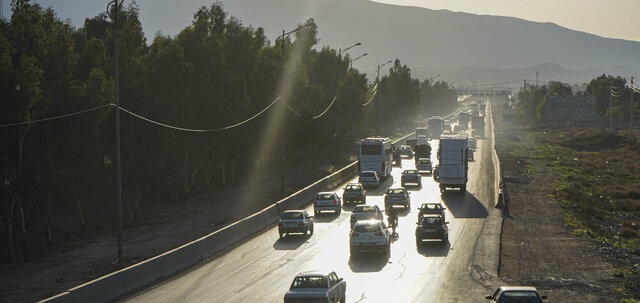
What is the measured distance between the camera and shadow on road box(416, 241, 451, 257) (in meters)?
39.2

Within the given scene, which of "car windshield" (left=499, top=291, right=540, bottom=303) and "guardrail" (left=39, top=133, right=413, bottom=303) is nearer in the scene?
"car windshield" (left=499, top=291, right=540, bottom=303)

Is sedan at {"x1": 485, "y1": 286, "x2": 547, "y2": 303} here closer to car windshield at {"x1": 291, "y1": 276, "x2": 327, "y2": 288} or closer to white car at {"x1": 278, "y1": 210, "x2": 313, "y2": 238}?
car windshield at {"x1": 291, "y1": 276, "x2": 327, "y2": 288}

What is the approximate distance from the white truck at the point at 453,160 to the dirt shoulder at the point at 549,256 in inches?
160

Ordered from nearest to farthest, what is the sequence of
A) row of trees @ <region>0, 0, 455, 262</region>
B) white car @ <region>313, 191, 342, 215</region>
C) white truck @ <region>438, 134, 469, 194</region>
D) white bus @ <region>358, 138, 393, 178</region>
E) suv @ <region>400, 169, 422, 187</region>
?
row of trees @ <region>0, 0, 455, 262</region>
white car @ <region>313, 191, 342, 215</region>
white truck @ <region>438, 134, 469, 194</region>
suv @ <region>400, 169, 422, 187</region>
white bus @ <region>358, 138, 393, 178</region>

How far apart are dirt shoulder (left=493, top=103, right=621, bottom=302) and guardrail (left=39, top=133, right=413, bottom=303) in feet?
42.4

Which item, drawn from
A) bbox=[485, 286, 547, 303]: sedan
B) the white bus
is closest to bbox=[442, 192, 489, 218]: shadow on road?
the white bus

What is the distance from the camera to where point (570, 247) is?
4184cm

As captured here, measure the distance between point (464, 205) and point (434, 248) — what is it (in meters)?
18.8

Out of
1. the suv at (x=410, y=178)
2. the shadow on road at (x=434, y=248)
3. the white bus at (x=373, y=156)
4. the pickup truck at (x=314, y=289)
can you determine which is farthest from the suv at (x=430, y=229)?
the white bus at (x=373, y=156)

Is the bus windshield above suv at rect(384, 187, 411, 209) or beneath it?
above

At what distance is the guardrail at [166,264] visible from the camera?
27781 millimetres

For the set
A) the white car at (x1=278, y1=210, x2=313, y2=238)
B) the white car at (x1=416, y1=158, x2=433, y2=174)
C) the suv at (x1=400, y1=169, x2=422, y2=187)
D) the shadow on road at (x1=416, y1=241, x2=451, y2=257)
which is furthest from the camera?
the white car at (x1=416, y1=158, x2=433, y2=174)

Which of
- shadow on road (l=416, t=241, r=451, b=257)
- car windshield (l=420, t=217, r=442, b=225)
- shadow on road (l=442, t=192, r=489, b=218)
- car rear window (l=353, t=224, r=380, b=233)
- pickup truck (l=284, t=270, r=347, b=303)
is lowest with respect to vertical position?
shadow on road (l=442, t=192, r=489, b=218)

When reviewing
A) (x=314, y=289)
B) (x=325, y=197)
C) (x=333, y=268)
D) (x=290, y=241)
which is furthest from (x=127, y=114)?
(x=314, y=289)
